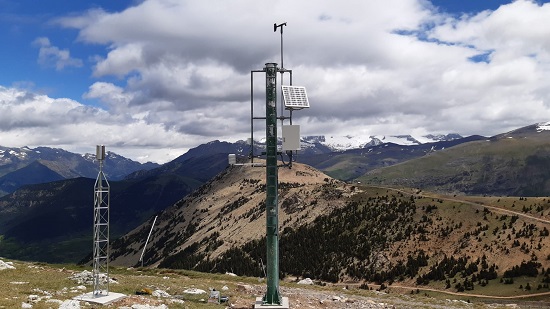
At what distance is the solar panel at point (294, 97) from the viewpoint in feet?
119

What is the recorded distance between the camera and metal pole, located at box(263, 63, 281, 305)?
3666 centimetres

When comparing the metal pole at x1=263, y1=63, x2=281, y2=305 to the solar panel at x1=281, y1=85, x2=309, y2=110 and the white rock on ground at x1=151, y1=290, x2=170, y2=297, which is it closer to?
the solar panel at x1=281, y1=85, x2=309, y2=110

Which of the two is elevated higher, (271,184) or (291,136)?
(291,136)

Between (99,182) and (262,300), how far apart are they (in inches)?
701

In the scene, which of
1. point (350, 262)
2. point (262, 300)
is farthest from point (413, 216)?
point (262, 300)

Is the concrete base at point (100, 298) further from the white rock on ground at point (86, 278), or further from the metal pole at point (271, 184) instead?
the metal pole at point (271, 184)

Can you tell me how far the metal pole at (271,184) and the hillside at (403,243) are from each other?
152ft

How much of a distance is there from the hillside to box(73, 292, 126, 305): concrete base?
5698cm

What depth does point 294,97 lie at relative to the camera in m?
36.7

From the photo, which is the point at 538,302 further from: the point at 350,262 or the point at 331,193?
the point at 331,193

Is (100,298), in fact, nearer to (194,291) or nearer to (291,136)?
(194,291)

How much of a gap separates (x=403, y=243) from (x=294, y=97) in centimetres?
7227

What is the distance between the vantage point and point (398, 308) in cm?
4203

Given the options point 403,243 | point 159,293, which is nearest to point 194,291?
point 159,293
